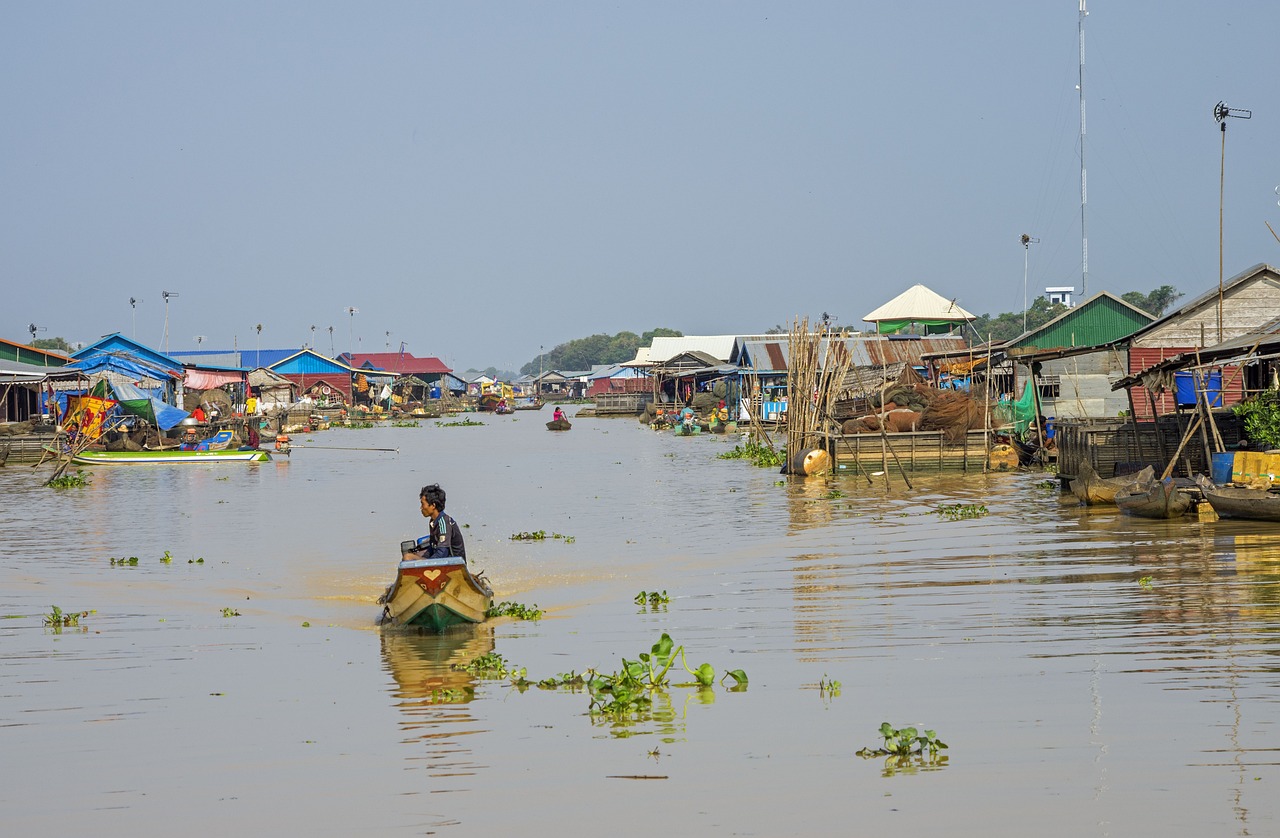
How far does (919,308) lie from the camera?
6122 centimetres

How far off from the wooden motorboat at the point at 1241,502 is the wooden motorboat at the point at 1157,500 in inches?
14.1

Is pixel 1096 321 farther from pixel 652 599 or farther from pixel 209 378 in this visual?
pixel 209 378

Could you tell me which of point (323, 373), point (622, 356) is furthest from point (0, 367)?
point (622, 356)

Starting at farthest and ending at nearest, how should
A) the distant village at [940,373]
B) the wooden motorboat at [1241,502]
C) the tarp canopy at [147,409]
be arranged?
the tarp canopy at [147,409]
the distant village at [940,373]
the wooden motorboat at [1241,502]

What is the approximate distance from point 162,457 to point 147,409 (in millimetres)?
2352

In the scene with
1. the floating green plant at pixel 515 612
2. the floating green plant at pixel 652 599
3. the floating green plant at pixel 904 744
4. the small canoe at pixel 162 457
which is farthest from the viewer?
the small canoe at pixel 162 457

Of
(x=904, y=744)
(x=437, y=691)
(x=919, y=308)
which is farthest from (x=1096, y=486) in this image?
(x=919, y=308)

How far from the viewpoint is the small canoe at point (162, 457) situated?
3438 cm

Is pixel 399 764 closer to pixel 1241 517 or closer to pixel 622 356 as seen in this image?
pixel 1241 517

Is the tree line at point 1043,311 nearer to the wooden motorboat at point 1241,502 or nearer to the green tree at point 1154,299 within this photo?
the green tree at point 1154,299

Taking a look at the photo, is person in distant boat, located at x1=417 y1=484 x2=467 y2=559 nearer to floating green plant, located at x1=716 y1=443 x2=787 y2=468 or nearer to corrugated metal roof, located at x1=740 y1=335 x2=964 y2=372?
floating green plant, located at x1=716 y1=443 x2=787 y2=468

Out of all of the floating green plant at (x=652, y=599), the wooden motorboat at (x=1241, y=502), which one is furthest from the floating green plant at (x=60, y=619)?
the wooden motorboat at (x=1241, y=502)

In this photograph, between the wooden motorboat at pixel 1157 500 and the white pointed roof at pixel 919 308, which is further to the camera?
the white pointed roof at pixel 919 308

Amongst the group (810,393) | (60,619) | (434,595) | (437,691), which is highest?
(810,393)
